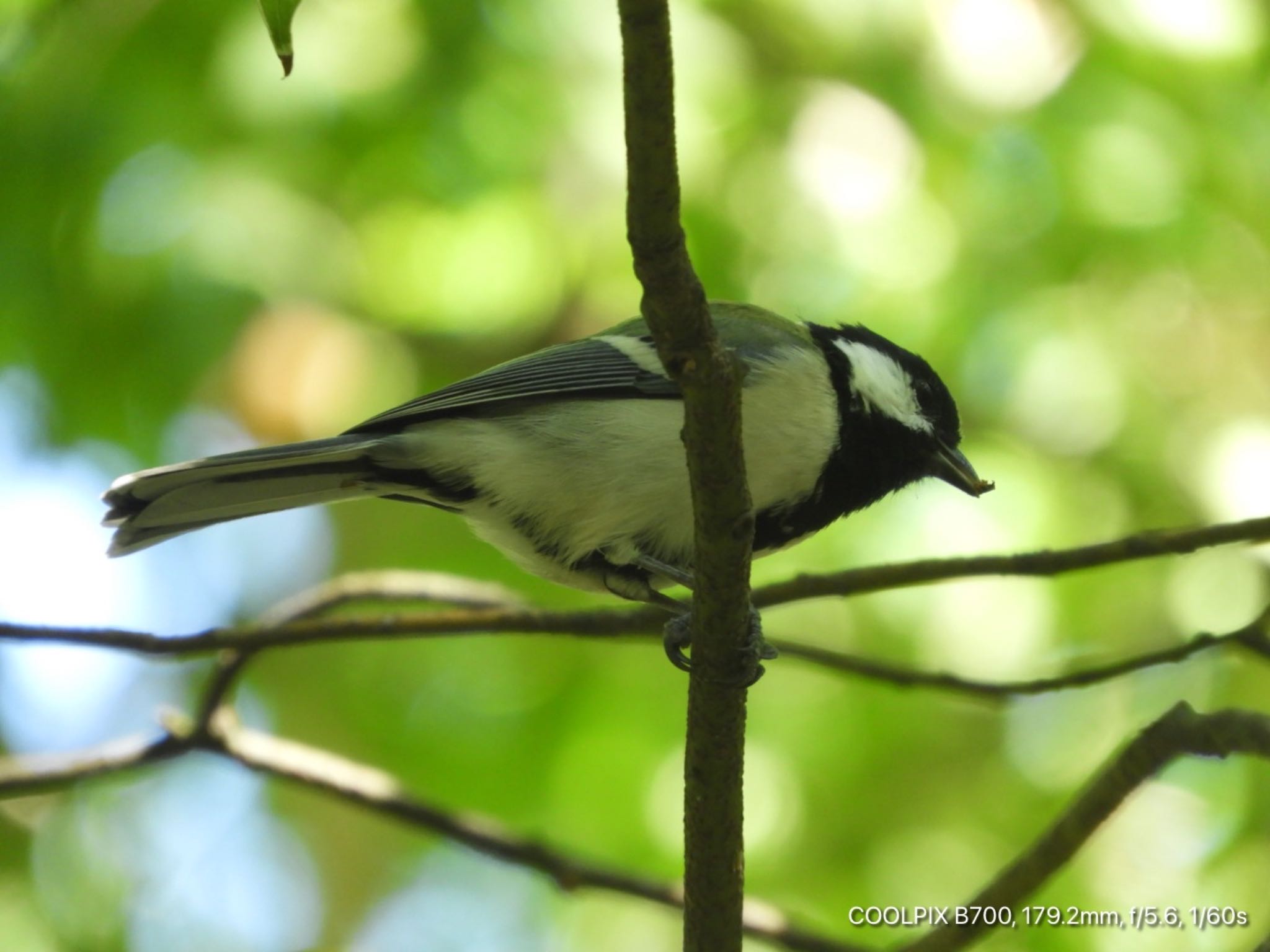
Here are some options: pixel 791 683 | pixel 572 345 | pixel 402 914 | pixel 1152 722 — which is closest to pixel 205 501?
pixel 572 345

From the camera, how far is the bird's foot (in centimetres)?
219

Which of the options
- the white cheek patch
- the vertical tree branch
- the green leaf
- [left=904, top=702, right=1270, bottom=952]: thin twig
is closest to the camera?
the green leaf

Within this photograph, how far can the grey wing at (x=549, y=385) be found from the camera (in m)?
3.08

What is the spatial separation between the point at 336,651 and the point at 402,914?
1.22 m

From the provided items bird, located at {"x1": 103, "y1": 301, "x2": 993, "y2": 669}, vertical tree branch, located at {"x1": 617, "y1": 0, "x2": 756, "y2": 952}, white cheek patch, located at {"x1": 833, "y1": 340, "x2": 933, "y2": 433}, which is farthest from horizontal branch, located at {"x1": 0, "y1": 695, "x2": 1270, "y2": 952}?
white cheek patch, located at {"x1": 833, "y1": 340, "x2": 933, "y2": 433}

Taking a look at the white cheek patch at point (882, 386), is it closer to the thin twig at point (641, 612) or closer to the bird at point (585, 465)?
the bird at point (585, 465)

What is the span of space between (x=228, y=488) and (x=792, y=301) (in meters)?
1.91

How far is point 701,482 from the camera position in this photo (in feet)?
6.52

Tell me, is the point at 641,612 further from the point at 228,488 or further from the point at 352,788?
the point at 228,488

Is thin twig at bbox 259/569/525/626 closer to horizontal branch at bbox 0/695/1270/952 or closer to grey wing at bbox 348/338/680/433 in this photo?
horizontal branch at bbox 0/695/1270/952

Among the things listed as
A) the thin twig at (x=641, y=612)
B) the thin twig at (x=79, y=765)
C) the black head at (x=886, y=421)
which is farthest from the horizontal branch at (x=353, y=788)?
the black head at (x=886, y=421)

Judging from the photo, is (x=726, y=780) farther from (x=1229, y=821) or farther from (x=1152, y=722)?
(x=1229, y=821)

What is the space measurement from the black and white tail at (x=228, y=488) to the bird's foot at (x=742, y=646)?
911 mm

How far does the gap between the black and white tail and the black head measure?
122cm
